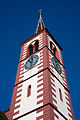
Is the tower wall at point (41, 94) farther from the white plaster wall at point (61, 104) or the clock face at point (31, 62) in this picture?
the clock face at point (31, 62)

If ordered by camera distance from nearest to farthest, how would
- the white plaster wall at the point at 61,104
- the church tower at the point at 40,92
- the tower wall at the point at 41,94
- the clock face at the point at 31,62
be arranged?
the tower wall at the point at 41,94
the church tower at the point at 40,92
the white plaster wall at the point at 61,104
the clock face at the point at 31,62

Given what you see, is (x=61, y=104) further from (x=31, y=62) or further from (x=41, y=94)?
(x=31, y=62)

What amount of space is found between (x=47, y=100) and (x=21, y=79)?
240 inches

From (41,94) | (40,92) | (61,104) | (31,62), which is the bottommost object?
(61,104)

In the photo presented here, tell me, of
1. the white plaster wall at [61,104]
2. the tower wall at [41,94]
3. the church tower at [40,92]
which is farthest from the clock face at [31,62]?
the white plaster wall at [61,104]

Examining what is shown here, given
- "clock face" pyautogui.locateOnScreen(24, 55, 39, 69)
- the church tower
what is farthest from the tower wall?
"clock face" pyautogui.locateOnScreen(24, 55, 39, 69)

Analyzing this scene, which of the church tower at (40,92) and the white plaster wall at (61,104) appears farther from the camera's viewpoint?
the white plaster wall at (61,104)

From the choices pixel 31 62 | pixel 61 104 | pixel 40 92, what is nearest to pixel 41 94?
pixel 40 92

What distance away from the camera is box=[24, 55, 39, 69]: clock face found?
22330 millimetres

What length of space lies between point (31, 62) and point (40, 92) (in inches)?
250

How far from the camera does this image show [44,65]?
20.5m

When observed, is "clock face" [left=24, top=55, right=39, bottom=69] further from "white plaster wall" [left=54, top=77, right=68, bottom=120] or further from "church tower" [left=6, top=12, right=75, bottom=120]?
"white plaster wall" [left=54, top=77, right=68, bottom=120]

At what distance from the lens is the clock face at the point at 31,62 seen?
22330mm

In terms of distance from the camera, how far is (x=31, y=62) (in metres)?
23.1
